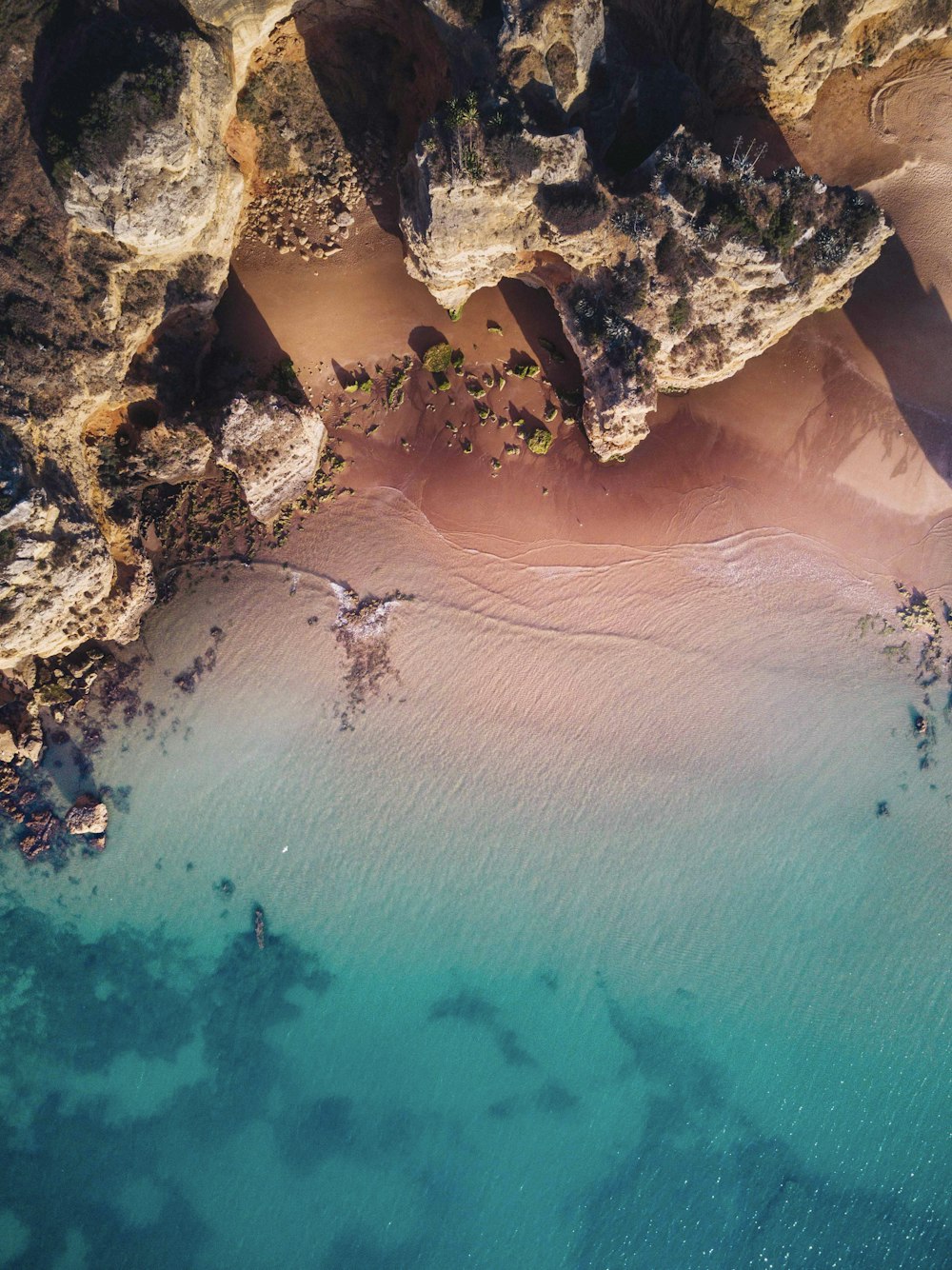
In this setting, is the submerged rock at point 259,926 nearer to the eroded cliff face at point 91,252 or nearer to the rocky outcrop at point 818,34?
the eroded cliff face at point 91,252

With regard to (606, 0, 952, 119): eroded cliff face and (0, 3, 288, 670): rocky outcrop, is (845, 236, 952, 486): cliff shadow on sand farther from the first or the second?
(0, 3, 288, 670): rocky outcrop

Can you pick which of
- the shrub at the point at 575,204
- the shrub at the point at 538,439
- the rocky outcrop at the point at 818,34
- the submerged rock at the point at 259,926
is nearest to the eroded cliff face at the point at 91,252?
the shrub at the point at 575,204

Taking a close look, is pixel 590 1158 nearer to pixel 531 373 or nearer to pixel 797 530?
pixel 797 530

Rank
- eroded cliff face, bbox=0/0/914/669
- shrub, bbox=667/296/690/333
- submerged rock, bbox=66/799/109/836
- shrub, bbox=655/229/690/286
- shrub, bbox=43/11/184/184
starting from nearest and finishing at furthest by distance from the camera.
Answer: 1. shrub, bbox=43/11/184/184
2. eroded cliff face, bbox=0/0/914/669
3. shrub, bbox=655/229/690/286
4. shrub, bbox=667/296/690/333
5. submerged rock, bbox=66/799/109/836

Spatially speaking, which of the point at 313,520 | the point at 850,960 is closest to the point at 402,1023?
the point at 850,960

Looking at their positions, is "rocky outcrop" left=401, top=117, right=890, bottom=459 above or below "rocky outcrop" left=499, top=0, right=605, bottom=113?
below

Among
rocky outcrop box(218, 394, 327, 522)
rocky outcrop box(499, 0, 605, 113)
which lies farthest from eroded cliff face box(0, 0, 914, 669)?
rocky outcrop box(218, 394, 327, 522)
